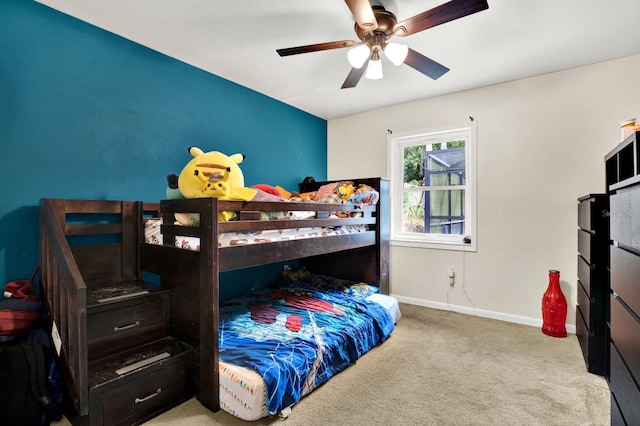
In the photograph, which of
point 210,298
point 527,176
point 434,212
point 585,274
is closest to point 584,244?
point 585,274

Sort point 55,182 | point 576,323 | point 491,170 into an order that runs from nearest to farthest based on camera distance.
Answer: point 55,182
point 576,323
point 491,170

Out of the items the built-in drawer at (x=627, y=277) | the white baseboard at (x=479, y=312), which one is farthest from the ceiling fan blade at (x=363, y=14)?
the white baseboard at (x=479, y=312)

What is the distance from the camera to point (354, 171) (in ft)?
13.7

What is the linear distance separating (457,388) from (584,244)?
1462 mm

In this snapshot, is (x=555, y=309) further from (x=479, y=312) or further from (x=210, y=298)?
(x=210, y=298)

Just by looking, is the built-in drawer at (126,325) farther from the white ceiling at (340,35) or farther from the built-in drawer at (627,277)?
the built-in drawer at (627,277)

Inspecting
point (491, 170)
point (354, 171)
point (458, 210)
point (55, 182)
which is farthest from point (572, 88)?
point (55, 182)

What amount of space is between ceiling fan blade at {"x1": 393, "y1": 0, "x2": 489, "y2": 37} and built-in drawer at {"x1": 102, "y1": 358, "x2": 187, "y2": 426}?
224cm

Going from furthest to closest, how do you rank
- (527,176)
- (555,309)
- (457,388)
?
(527,176) < (555,309) < (457,388)

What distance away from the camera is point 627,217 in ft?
3.51

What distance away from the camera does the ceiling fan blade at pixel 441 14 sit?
152cm

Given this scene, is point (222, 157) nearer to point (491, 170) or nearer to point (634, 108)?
point (491, 170)

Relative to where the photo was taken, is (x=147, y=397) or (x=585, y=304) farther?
(x=585, y=304)

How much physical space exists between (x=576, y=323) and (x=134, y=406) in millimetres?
3304
